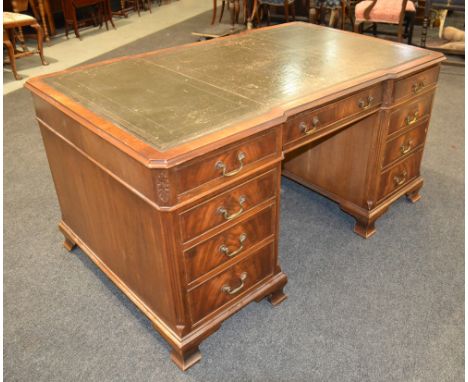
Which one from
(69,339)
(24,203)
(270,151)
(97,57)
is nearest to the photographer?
(270,151)

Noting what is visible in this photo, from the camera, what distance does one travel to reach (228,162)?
1.38 metres

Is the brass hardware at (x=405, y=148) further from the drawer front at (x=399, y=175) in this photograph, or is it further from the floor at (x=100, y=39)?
the floor at (x=100, y=39)

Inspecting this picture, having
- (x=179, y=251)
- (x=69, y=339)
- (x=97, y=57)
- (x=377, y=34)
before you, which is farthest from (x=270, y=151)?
(x=377, y=34)

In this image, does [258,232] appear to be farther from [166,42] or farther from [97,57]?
[166,42]

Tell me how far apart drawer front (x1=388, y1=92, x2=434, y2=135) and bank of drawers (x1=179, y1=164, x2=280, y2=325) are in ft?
2.68

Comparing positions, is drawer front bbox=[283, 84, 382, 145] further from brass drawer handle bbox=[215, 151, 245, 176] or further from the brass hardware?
the brass hardware

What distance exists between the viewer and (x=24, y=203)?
8.36ft

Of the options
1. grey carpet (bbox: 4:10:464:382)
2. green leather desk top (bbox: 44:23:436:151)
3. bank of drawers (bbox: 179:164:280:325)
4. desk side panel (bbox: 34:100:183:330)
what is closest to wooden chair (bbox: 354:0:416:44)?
green leather desk top (bbox: 44:23:436:151)

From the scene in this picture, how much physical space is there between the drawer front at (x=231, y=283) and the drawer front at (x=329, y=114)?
1.43ft

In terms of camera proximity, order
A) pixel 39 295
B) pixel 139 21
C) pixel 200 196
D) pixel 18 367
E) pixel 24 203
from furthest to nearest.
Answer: pixel 139 21, pixel 24 203, pixel 39 295, pixel 18 367, pixel 200 196

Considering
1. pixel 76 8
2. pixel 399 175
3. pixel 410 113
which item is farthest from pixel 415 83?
pixel 76 8

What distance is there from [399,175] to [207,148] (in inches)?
54.8

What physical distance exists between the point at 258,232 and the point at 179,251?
0.35 m

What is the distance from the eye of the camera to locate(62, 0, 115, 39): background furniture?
567cm
